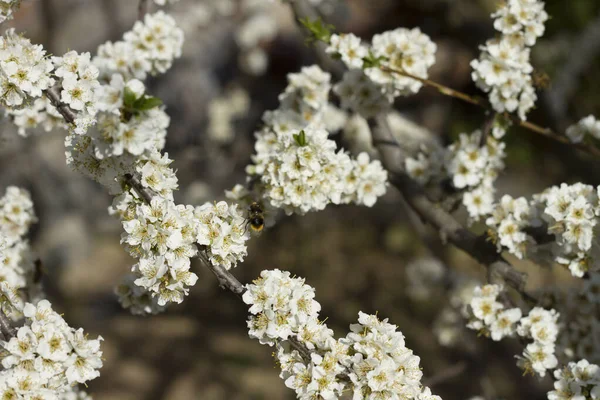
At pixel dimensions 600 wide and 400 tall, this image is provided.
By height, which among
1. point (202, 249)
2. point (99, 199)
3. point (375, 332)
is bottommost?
point (375, 332)

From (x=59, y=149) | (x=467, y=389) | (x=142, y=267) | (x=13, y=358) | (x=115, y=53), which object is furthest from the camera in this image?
(x=59, y=149)

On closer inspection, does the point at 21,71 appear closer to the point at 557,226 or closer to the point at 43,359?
the point at 43,359

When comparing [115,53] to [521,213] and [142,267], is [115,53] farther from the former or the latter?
[521,213]

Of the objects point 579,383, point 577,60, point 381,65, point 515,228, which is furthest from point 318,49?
point 577,60

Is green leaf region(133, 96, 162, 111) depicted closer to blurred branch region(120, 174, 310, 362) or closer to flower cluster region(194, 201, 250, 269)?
blurred branch region(120, 174, 310, 362)

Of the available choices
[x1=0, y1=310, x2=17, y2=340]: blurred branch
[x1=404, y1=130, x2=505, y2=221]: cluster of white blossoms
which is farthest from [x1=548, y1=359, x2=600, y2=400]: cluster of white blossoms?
[x1=0, y1=310, x2=17, y2=340]: blurred branch

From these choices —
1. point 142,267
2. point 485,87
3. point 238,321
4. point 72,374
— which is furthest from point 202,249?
point 238,321

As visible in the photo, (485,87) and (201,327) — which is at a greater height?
(201,327)
